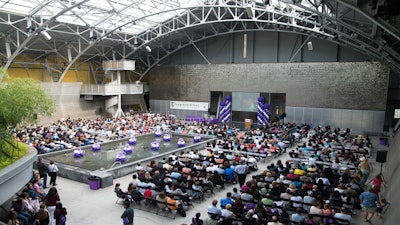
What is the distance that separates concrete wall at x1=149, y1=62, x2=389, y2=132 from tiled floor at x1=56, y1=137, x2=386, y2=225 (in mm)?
19067

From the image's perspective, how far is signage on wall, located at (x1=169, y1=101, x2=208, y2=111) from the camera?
34219mm

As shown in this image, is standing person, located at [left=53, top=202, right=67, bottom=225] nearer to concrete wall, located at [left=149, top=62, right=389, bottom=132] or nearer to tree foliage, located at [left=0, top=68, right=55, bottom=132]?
tree foliage, located at [left=0, top=68, right=55, bottom=132]

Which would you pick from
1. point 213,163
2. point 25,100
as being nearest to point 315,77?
point 213,163

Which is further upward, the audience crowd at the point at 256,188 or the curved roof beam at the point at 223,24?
the curved roof beam at the point at 223,24

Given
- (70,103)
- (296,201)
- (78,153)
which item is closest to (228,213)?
(296,201)

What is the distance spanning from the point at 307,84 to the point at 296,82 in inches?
40.4

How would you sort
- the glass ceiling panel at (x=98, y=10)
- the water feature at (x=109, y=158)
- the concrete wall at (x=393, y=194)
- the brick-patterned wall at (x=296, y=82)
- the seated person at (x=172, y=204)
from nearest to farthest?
the concrete wall at (x=393, y=194) → the seated person at (x=172, y=204) → the water feature at (x=109, y=158) → the glass ceiling panel at (x=98, y=10) → the brick-patterned wall at (x=296, y=82)

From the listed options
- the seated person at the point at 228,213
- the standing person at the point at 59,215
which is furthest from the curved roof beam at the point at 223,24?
the standing person at the point at 59,215

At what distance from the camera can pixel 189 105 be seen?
115ft

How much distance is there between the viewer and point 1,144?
10438mm

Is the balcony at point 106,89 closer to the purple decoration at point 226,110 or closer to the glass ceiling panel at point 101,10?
the glass ceiling panel at point 101,10

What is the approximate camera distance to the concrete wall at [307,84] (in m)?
26.5

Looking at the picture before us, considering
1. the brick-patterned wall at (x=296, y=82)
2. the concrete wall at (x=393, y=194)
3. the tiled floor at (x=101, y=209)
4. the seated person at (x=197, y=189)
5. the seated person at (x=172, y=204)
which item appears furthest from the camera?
the brick-patterned wall at (x=296, y=82)

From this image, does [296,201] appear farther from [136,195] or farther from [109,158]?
Result: [109,158]
